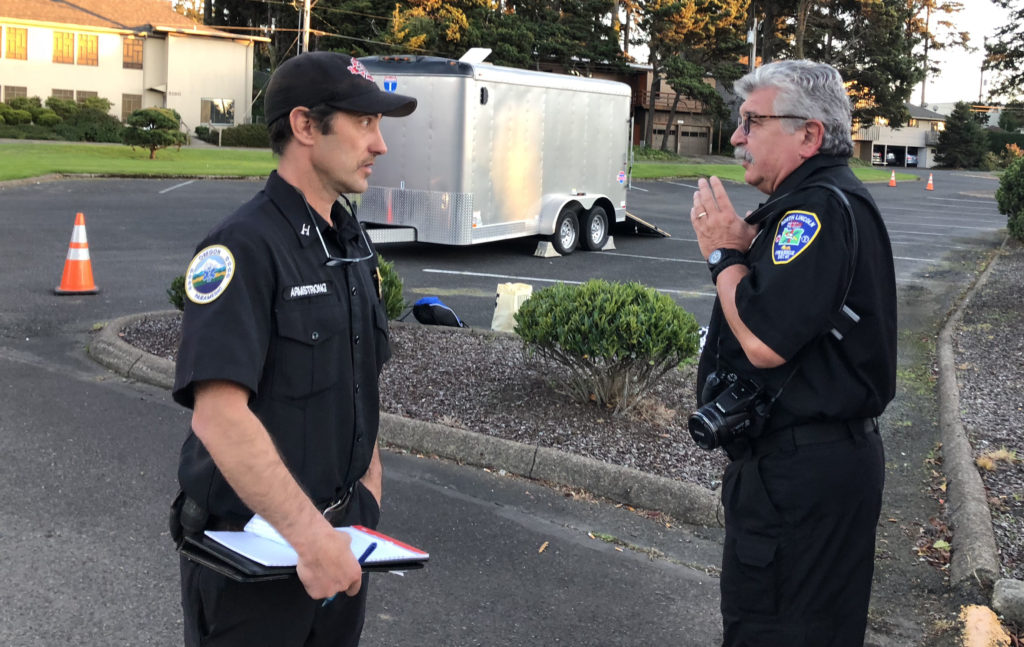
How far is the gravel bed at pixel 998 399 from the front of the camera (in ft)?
16.4

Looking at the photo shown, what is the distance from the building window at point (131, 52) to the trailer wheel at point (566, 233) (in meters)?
37.2

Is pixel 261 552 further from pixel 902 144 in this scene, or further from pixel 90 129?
pixel 902 144

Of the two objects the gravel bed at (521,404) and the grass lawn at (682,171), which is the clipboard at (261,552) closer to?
the gravel bed at (521,404)

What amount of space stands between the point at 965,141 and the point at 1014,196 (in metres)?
61.1

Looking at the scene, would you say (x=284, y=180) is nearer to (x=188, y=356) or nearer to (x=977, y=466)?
(x=188, y=356)

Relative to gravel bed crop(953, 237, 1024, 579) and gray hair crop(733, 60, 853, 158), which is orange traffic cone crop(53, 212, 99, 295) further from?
gray hair crop(733, 60, 853, 158)

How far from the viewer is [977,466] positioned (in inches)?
229

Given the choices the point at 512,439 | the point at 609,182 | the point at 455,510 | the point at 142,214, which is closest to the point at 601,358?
the point at 512,439

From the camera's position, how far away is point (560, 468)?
18.6ft

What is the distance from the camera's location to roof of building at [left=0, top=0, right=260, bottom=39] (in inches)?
1775

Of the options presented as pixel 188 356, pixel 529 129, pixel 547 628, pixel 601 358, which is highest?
pixel 529 129

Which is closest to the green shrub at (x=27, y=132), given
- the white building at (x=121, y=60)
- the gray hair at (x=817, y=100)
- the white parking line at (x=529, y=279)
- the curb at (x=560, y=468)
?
the white building at (x=121, y=60)

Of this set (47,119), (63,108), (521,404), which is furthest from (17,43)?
(521,404)

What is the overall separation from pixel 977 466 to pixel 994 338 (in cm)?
469
